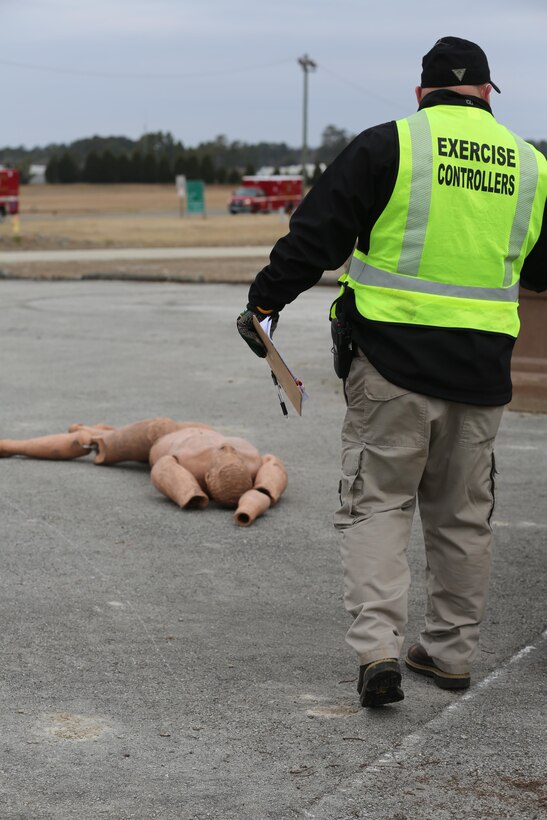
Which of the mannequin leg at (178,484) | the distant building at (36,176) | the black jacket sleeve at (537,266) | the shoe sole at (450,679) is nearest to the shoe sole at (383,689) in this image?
the shoe sole at (450,679)

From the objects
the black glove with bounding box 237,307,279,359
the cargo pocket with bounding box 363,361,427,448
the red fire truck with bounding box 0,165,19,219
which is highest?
the black glove with bounding box 237,307,279,359

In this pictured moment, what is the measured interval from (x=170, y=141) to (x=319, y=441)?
380 ft

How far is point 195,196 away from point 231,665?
4923 centimetres

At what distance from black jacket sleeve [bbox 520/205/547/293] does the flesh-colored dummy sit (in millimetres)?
2263

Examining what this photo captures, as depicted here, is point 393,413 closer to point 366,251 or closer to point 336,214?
point 366,251

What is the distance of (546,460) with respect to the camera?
8062 millimetres

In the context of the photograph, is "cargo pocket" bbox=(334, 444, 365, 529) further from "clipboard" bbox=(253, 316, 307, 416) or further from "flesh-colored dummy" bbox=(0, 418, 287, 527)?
"flesh-colored dummy" bbox=(0, 418, 287, 527)

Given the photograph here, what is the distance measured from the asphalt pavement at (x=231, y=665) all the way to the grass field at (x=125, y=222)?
2536cm

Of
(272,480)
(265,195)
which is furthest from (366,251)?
(265,195)

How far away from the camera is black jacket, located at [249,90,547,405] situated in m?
3.92

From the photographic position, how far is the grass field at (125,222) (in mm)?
34500

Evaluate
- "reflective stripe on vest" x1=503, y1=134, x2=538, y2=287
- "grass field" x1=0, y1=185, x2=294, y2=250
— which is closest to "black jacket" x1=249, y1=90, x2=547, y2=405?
"reflective stripe on vest" x1=503, y1=134, x2=538, y2=287

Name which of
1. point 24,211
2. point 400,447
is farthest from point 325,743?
point 24,211

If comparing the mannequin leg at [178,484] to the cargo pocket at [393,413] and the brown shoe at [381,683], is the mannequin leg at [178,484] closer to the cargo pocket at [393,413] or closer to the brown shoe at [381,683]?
the cargo pocket at [393,413]
